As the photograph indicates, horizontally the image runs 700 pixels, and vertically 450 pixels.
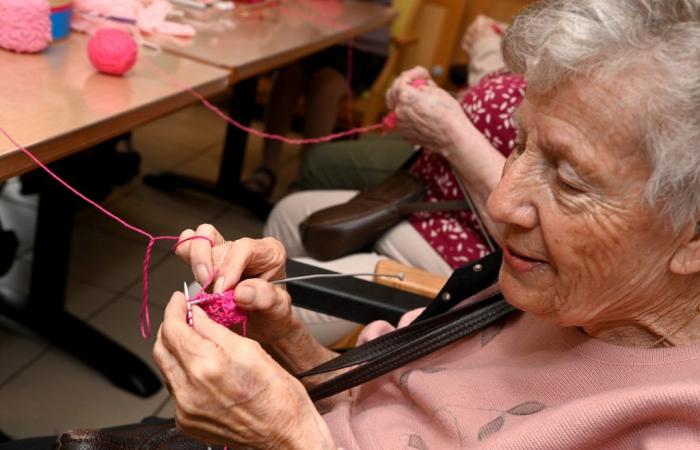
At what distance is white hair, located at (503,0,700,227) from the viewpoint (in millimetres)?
757

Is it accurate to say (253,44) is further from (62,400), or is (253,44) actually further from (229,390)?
(229,390)

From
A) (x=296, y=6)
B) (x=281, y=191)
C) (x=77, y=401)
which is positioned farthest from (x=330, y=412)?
(x=281, y=191)

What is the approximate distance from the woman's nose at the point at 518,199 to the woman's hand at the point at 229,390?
329 millimetres

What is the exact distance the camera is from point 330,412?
3.91ft

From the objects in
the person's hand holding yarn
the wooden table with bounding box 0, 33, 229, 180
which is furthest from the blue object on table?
the person's hand holding yarn

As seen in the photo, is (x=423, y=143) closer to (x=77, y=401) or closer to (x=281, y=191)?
(x=77, y=401)

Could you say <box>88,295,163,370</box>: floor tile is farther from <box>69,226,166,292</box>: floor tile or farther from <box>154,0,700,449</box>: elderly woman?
<box>154,0,700,449</box>: elderly woman

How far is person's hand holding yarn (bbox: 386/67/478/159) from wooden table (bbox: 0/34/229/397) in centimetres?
46

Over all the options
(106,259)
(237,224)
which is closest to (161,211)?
(237,224)

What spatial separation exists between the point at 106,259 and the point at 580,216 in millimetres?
2192

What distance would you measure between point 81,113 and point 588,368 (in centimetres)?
100

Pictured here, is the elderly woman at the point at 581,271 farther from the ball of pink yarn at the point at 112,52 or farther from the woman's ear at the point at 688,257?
the ball of pink yarn at the point at 112,52

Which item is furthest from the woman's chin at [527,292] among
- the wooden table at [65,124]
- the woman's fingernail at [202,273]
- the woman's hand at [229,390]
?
the wooden table at [65,124]

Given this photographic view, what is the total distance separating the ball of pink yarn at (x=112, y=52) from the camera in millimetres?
1595
